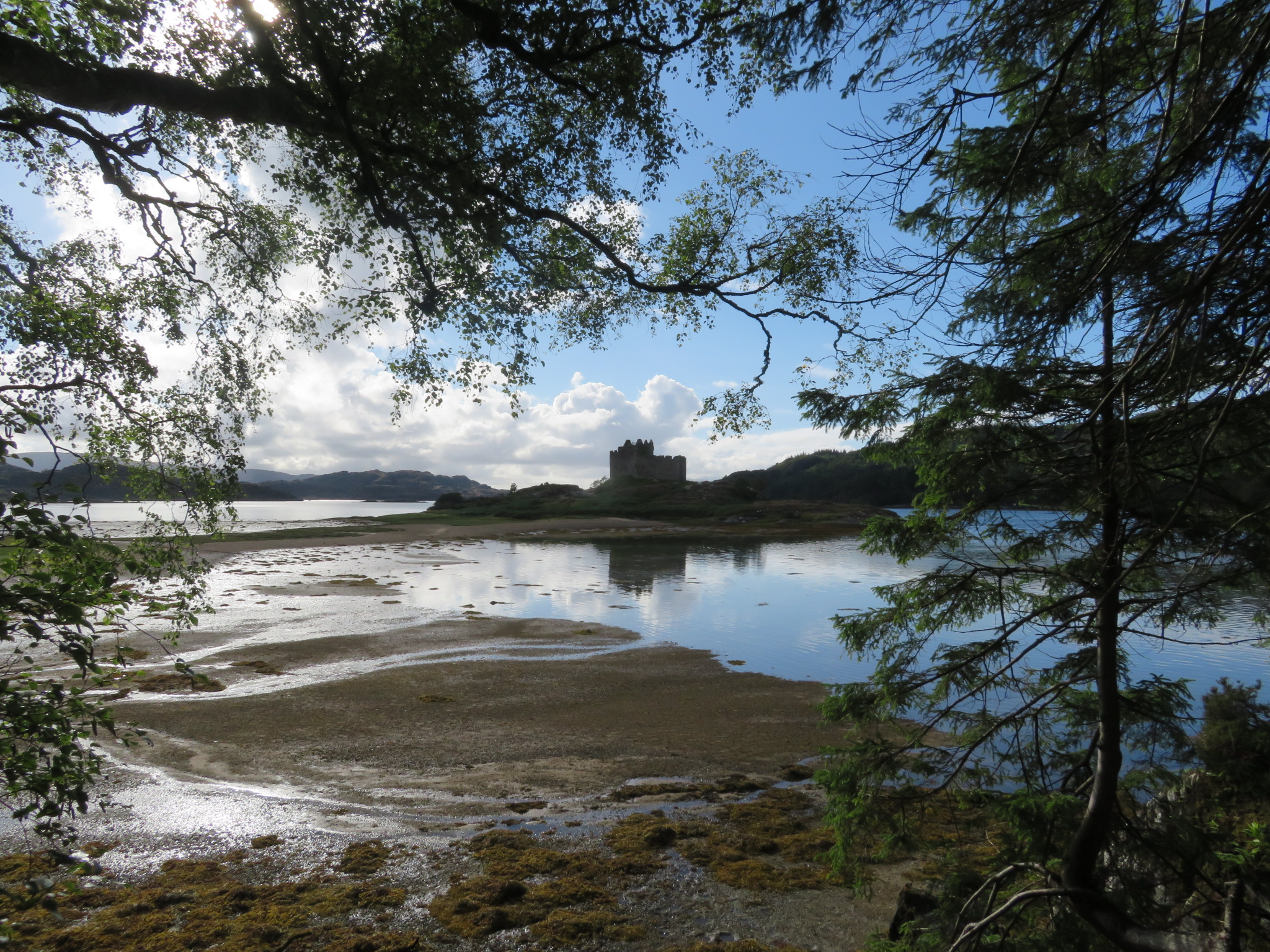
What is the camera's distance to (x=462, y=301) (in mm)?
7801

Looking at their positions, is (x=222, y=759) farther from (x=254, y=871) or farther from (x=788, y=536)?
(x=788, y=536)

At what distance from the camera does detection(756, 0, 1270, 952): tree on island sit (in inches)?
103

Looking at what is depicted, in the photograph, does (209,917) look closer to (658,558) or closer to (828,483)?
(658,558)

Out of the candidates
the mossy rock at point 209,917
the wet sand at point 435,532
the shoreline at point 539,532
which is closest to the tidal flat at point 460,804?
the mossy rock at point 209,917

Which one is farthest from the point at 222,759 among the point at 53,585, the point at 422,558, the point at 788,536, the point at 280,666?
the point at 788,536

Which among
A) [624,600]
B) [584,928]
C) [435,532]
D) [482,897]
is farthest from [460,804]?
[435,532]

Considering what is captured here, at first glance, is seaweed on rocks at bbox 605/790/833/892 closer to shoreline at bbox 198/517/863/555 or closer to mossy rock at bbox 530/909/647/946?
mossy rock at bbox 530/909/647/946

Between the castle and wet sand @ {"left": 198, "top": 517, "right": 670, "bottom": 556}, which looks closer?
wet sand @ {"left": 198, "top": 517, "right": 670, "bottom": 556}

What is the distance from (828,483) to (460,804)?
282 ft

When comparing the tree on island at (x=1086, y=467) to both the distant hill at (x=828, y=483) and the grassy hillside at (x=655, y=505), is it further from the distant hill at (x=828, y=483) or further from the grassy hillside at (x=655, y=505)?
the distant hill at (x=828, y=483)

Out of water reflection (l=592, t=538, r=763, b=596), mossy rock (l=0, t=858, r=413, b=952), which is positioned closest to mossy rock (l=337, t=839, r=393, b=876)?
mossy rock (l=0, t=858, r=413, b=952)

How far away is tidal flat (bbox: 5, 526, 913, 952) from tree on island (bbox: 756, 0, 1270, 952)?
1.32 meters

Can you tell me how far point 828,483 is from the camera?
8731 centimetres

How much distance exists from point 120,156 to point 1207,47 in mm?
9437
